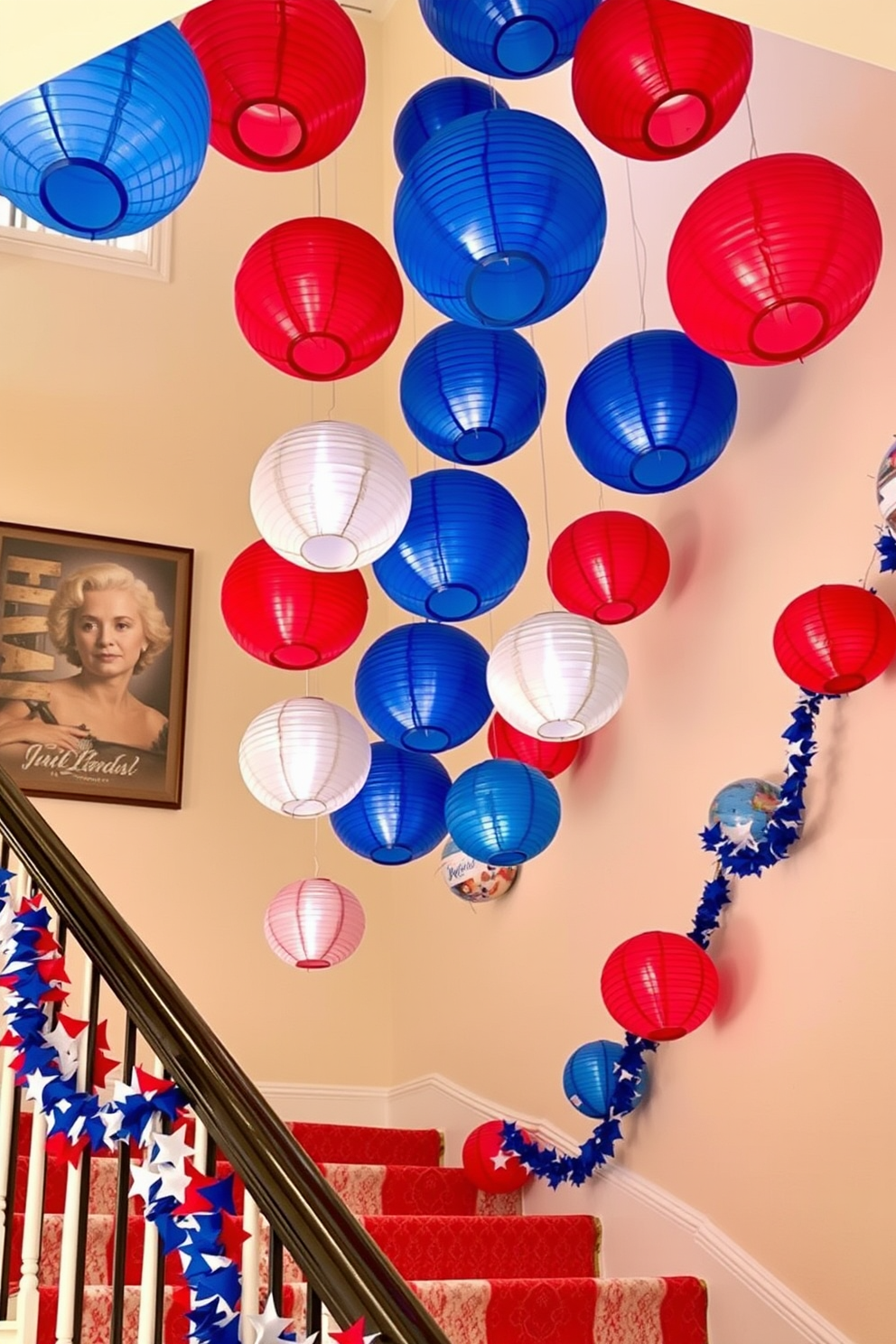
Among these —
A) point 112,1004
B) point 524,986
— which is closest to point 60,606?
point 112,1004

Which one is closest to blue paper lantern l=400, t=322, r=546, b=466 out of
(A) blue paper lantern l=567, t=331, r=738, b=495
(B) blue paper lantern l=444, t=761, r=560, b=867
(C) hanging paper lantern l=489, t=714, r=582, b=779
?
(A) blue paper lantern l=567, t=331, r=738, b=495

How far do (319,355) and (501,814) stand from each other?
122 centimetres

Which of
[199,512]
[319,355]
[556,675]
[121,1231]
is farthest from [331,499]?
[199,512]

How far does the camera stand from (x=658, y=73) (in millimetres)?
2928

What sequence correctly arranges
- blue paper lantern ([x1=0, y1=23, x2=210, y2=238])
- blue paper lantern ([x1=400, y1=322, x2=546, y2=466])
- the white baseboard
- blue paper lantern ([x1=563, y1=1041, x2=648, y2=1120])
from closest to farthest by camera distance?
blue paper lantern ([x1=0, y1=23, x2=210, y2=238]) < the white baseboard < blue paper lantern ([x1=400, y1=322, x2=546, y2=466]) < blue paper lantern ([x1=563, y1=1041, x2=648, y2=1120])

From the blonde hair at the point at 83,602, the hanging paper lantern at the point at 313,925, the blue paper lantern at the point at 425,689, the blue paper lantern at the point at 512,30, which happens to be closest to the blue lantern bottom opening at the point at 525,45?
the blue paper lantern at the point at 512,30

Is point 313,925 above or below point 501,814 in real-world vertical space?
below

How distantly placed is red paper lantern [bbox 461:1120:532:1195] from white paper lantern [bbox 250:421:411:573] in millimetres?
1870

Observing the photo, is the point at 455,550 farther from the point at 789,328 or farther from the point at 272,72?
the point at 272,72

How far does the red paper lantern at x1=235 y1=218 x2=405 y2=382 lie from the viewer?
126 inches

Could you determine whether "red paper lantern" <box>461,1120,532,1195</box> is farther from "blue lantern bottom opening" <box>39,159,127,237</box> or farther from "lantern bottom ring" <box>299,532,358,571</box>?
"blue lantern bottom opening" <box>39,159,127,237</box>

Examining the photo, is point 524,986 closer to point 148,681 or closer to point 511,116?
point 148,681

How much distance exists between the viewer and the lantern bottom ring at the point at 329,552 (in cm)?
332

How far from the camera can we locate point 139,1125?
89.7 inches
